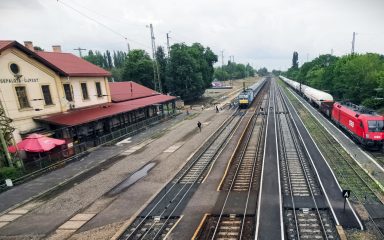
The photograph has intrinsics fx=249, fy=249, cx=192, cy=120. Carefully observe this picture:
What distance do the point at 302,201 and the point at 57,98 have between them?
2593 centimetres

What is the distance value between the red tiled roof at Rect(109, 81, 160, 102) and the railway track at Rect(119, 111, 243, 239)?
795 inches

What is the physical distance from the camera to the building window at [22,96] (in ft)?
77.8

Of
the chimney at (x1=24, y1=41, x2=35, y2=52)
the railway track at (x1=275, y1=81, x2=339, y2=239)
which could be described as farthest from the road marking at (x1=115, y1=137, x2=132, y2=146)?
the railway track at (x1=275, y1=81, x2=339, y2=239)

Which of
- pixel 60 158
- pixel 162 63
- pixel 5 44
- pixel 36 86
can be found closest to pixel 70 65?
pixel 36 86

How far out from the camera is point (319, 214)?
43.6ft

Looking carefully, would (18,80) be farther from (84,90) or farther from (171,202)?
(171,202)

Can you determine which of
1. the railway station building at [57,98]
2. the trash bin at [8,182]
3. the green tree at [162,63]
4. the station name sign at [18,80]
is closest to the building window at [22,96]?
the railway station building at [57,98]

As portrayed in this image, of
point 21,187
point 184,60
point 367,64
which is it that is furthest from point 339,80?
point 21,187

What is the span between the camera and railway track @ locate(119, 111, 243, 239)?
12.8 metres

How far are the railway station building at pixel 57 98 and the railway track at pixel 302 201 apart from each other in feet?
65.7

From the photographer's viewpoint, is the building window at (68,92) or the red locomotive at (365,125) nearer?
the red locomotive at (365,125)

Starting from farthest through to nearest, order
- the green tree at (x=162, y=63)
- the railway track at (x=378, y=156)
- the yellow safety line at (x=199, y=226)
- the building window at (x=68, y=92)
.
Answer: the green tree at (x=162, y=63)
the building window at (x=68, y=92)
the railway track at (x=378, y=156)
the yellow safety line at (x=199, y=226)

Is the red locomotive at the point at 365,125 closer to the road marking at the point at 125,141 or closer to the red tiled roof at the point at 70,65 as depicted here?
the road marking at the point at 125,141

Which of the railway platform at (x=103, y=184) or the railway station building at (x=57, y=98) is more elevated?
the railway station building at (x=57, y=98)
